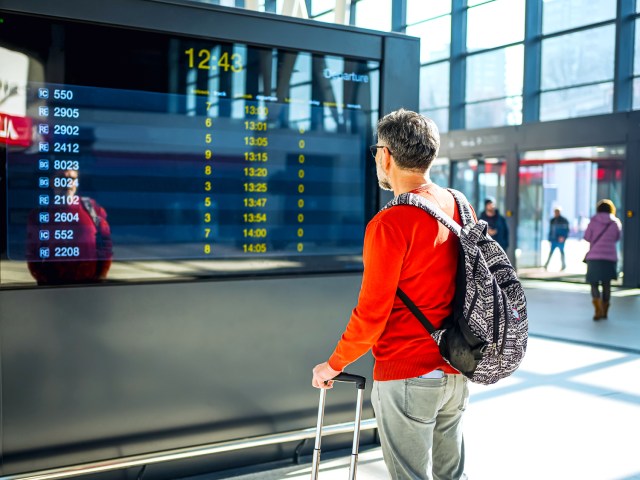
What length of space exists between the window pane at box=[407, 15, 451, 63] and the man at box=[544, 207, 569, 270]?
18.0 feet

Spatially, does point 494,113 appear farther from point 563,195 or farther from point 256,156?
point 256,156

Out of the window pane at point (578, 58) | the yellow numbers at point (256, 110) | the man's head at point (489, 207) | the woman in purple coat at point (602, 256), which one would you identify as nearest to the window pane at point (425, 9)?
the window pane at point (578, 58)

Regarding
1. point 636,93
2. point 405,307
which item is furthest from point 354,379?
point 636,93

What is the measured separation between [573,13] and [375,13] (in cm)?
586

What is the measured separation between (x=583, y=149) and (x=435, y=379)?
1491 cm

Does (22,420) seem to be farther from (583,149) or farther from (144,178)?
(583,149)

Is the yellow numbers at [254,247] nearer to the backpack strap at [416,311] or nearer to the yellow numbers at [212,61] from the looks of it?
the yellow numbers at [212,61]

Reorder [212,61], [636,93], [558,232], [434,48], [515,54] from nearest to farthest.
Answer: [212,61]
[636,93]
[558,232]
[515,54]
[434,48]

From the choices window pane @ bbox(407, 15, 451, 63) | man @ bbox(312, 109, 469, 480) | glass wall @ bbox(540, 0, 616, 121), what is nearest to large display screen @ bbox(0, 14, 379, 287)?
man @ bbox(312, 109, 469, 480)

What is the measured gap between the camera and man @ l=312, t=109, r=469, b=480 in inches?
95.6

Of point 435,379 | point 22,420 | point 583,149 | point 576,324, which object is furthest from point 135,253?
point 583,149

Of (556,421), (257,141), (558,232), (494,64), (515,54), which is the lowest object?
(556,421)

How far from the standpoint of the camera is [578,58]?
16.9 m

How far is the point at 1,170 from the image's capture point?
11.1ft
